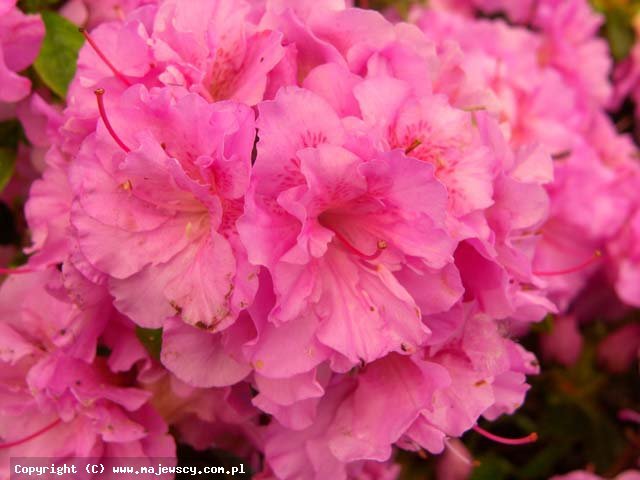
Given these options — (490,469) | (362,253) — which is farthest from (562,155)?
(362,253)

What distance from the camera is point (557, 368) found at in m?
1.23

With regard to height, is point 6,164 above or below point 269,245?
below

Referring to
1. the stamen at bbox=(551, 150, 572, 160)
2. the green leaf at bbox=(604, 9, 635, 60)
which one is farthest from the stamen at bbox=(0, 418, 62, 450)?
the green leaf at bbox=(604, 9, 635, 60)

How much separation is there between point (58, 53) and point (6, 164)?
139 mm

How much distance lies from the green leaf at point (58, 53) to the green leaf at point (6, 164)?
4.3 inches

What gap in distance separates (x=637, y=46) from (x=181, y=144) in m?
1.17

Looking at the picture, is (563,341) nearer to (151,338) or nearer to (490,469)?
(490,469)

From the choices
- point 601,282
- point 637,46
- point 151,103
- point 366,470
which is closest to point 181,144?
point 151,103

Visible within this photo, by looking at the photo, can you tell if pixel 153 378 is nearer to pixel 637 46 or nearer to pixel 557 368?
pixel 557 368

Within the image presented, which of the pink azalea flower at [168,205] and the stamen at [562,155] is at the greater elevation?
the pink azalea flower at [168,205]

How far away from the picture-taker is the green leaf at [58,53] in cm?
83

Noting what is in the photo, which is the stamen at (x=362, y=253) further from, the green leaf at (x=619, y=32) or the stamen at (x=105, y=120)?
the green leaf at (x=619, y=32)

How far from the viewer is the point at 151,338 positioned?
688mm

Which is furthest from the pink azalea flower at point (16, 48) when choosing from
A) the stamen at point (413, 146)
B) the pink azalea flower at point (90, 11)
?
the stamen at point (413, 146)
